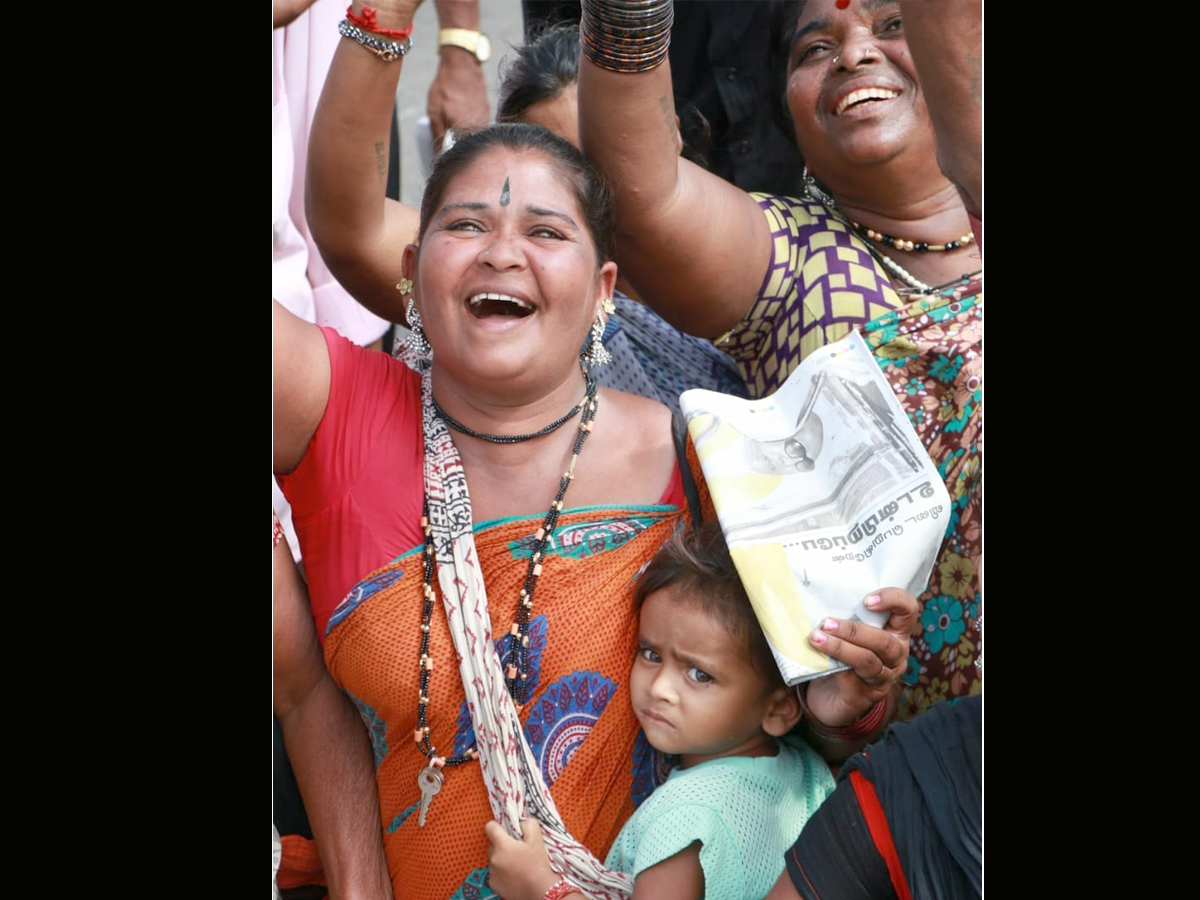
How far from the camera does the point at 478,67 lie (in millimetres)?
3420

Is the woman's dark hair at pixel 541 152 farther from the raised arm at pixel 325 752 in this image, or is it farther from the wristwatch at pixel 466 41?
the wristwatch at pixel 466 41

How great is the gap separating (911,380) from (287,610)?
1.00m

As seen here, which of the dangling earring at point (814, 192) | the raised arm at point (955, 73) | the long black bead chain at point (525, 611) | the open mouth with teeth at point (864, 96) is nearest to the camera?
the raised arm at point (955, 73)

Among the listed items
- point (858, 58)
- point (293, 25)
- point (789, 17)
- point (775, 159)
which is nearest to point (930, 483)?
point (858, 58)

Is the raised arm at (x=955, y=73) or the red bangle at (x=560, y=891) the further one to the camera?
the red bangle at (x=560, y=891)

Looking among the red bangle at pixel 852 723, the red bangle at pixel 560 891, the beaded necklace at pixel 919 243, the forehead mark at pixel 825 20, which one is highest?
the forehead mark at pixel 825 20

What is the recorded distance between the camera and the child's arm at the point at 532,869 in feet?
5.79

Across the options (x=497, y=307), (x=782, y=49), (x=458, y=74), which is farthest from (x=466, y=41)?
(x=497, y=307)

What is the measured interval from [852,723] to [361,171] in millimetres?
1169

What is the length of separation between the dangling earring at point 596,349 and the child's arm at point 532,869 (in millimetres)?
707

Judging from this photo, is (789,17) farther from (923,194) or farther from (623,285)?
(623,285)

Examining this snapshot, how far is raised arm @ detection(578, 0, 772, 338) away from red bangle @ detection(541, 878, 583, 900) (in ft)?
3.17

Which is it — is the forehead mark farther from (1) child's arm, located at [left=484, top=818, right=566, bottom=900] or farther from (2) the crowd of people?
(1) child's arm, located at [left=484, top=818, right=566, bottom=900]

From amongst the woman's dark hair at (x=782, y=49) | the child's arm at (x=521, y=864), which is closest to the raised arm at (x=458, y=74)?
the woman's dark hair at (x=782, y=49)
